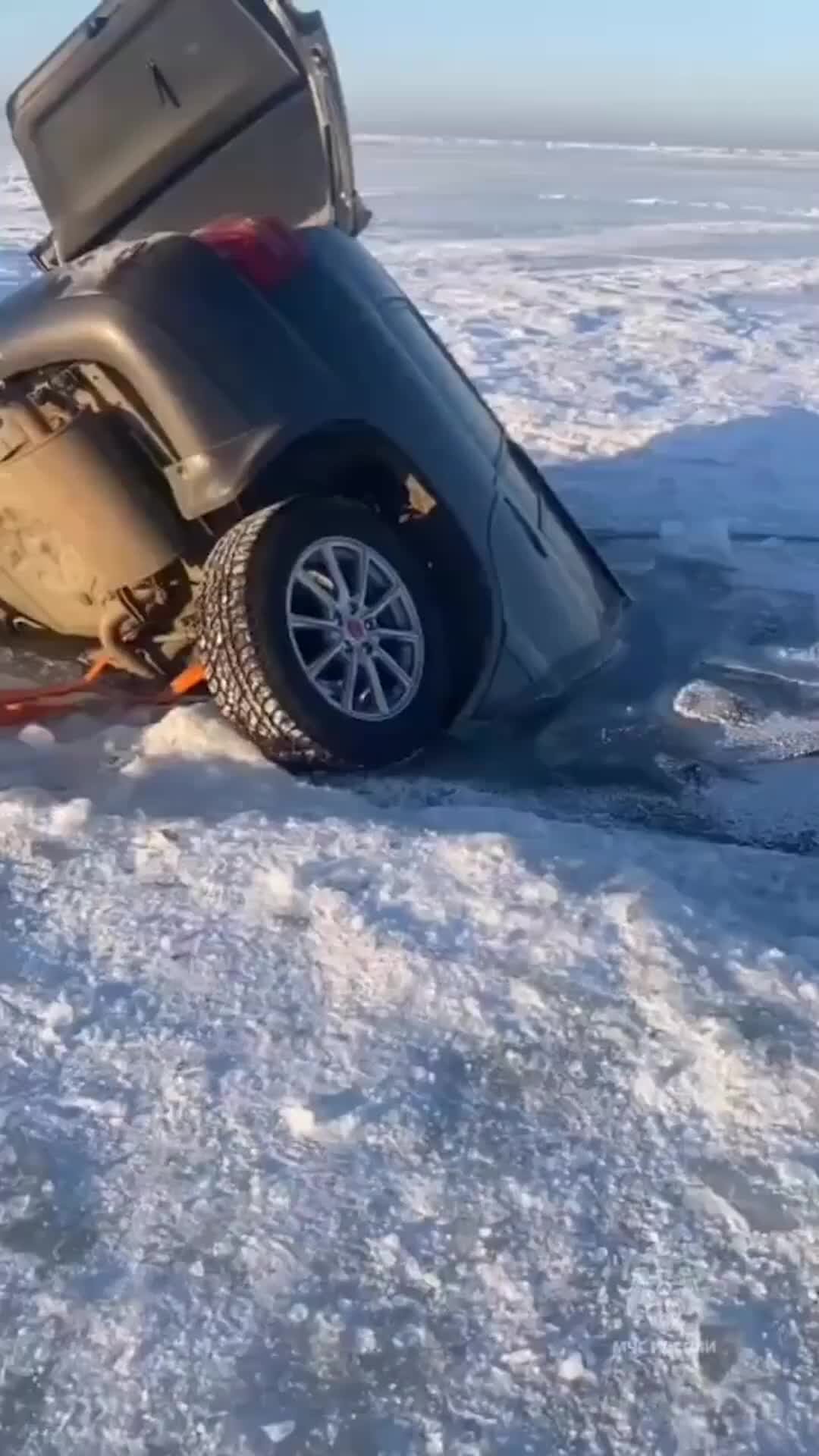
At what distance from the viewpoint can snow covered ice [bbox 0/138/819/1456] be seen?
2307 millimetres

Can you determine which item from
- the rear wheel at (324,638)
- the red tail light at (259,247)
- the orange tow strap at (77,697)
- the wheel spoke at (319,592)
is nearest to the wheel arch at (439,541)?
the rear wheel at (324,638)

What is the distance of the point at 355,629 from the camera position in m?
4.38

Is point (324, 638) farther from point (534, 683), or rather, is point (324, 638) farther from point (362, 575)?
point (534, 683)

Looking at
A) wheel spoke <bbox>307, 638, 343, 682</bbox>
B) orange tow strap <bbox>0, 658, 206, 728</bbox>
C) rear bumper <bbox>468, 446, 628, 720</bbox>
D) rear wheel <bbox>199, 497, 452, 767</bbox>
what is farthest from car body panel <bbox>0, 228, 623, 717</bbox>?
orange tow strap <bbox>0, 658, 206, 728</bbox>

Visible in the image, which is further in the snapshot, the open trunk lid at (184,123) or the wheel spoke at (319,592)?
the open trunk lid at (184,123)

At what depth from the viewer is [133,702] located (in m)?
4.82

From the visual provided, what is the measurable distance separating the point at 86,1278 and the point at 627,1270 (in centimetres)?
79

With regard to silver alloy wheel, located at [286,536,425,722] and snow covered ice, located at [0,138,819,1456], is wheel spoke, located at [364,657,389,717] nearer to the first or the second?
silver alloy wheel, located at [286,536,425,722]

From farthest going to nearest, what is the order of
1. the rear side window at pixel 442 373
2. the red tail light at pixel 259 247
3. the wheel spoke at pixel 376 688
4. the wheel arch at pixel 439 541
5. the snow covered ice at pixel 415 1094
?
the rear side window at pixel 442 373 < the wheel arch at pixel 439 541 < the red tail light at pixel 259 247 < the wheel spoke at pixel 376 688 < the snow covered ice at pixel 415 1094

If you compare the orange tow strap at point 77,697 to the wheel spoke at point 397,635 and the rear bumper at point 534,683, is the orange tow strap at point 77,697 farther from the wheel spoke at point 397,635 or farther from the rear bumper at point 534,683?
the rear bumper at point 534,683

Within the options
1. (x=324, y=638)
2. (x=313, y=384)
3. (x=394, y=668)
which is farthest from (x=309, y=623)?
(x=313, y=384)

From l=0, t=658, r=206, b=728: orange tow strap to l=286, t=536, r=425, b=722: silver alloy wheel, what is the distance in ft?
1.37

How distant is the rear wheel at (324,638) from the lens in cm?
414

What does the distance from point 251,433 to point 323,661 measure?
595mm
